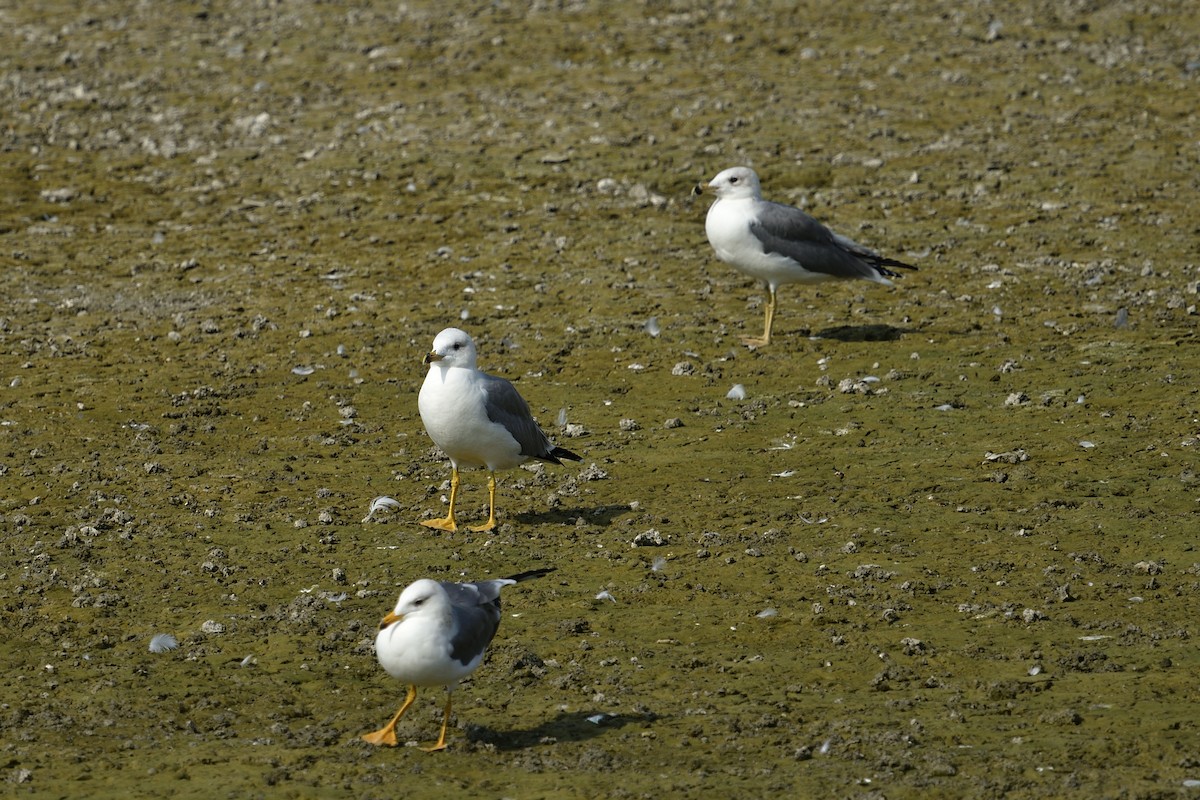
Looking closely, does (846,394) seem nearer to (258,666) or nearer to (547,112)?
(258,666)

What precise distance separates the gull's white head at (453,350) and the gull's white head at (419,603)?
9.27ft

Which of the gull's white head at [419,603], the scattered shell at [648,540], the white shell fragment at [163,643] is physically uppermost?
the gull's white head at [419,603]

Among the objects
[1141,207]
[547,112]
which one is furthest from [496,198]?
[1141,207]

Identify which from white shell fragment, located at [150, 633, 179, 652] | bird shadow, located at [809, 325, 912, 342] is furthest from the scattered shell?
bird shadow, located at [809, 325, 912, 342]

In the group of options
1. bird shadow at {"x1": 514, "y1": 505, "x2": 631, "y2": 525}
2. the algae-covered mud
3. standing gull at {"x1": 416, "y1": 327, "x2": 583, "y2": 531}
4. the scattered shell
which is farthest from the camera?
bird shadow at {"x1": 514, "y1": 505, "x2": 631, "y2": 525}

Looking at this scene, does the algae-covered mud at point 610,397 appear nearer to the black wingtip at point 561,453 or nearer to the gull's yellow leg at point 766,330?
the gull's yellow leg at point 766,330

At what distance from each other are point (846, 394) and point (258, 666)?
5.71 metres

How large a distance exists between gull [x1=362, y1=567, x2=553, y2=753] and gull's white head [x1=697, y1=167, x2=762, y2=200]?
7.22 metres

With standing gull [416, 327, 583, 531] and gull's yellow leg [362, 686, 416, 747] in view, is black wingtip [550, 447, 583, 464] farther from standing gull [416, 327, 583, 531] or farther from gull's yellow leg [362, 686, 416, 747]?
gull's yellow leg [362, 686, 416, 747]

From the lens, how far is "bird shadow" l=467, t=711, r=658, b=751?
742cm

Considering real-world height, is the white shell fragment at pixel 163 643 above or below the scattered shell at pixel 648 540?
above

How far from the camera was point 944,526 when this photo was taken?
9.91 meters

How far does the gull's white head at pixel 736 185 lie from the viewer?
1394 centimetres

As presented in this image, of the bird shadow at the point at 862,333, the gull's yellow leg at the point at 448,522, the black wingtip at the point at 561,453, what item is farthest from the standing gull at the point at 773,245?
the gull's yellow leg at the point at 448,522
